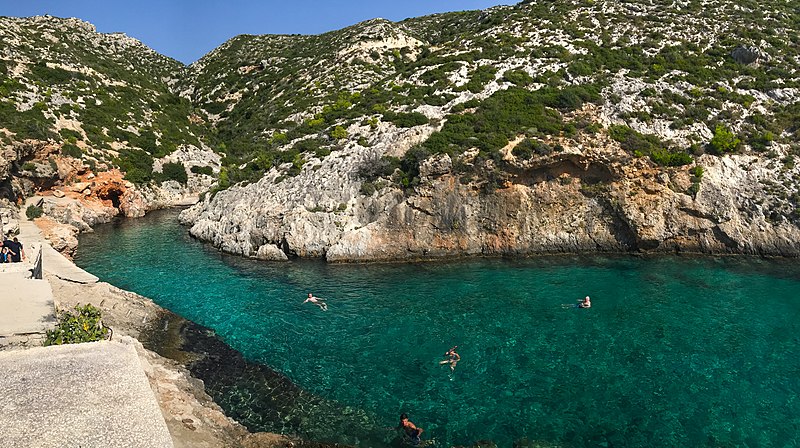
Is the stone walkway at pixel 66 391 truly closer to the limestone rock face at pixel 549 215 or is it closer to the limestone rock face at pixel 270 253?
the limestone rock face at pixel 270 253

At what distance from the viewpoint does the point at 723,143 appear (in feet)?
125

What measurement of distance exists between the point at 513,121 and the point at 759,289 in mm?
21661

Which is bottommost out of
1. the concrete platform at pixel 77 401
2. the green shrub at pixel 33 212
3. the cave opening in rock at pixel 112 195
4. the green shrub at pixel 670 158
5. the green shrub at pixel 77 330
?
the concrete platform at pixel 77 401

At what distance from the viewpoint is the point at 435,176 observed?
3703cm

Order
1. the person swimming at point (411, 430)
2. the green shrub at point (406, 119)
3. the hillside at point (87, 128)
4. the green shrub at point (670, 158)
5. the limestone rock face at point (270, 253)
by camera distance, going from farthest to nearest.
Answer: the hillside at point (87, 128), the green shrub at point (406, 119), the green shrub at point (670, 158), the limestone rock face at point (270, 253), the person swimming at point (411, 430)

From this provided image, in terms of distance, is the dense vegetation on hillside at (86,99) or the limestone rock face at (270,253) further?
the dense vegetation on hillside at (86,99)

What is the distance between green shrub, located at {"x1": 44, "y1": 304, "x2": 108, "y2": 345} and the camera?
14.1 metres

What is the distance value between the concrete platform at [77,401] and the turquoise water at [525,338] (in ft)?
14.6

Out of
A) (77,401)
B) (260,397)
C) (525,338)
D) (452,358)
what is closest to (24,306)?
(77,401)

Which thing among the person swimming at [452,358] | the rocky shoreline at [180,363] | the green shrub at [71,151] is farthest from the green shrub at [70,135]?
the person swimming at [452,358]

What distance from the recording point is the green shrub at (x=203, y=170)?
213 feet

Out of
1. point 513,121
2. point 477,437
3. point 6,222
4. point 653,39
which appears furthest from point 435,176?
point 653,39

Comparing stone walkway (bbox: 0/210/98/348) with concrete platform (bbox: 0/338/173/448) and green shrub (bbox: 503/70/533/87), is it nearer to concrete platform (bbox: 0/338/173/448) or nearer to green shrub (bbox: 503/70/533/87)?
concrete platform (bbox: 0/338/173/448)

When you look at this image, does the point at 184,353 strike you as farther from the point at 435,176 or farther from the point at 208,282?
the point at 435,176
